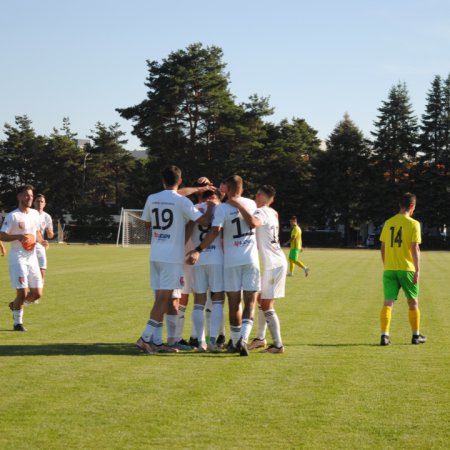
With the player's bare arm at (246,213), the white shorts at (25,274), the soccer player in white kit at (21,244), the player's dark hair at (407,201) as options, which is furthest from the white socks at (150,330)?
the player's dark hair at (407,201)

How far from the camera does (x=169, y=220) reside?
31.1 ft

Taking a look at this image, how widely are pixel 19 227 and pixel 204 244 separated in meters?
4.17

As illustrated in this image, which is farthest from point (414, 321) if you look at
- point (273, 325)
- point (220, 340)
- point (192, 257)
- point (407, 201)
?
point (192, 257)

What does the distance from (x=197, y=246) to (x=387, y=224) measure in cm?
305

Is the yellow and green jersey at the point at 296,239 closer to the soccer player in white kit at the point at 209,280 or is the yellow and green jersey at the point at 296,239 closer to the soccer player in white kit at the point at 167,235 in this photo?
the soccer player in white kit at the point at 209,280

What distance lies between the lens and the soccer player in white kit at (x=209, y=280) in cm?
970

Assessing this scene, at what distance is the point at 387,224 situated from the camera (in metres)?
11.1

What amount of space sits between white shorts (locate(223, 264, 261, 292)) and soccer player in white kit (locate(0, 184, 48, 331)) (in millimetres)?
3980

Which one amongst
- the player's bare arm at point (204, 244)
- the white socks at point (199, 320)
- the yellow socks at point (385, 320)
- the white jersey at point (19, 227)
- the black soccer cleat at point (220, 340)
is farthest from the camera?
the white jersey at point (19, 227)

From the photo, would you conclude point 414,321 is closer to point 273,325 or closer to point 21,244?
point 273,325

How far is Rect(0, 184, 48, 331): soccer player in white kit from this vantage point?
1192cm

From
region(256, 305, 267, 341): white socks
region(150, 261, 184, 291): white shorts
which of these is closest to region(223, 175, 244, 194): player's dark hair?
region(150, 261, 184, 291): white shorts

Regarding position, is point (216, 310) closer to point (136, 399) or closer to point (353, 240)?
point (136, 399)

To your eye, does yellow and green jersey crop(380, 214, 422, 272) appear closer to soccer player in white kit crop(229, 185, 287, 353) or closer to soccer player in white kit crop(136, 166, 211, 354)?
soccer player in white kit crop(229, 185, 287, 353)
